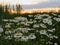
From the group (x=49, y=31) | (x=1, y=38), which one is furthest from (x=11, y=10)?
(x=1, y=38)

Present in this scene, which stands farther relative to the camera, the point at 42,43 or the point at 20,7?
the point at 20,7

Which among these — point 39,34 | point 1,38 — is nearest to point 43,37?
point 39,34

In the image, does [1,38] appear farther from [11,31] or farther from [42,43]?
[42,43]

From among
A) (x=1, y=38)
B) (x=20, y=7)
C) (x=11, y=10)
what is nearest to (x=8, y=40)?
(x=1, y=38)

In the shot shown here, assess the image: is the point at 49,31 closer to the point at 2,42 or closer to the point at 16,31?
the point at 16,31

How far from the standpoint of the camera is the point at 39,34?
5.23 m

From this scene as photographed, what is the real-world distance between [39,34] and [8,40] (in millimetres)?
795

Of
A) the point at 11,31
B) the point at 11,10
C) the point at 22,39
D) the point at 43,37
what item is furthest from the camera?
the point at 11,10

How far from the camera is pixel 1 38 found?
459 centimetres

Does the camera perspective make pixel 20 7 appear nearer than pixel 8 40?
No

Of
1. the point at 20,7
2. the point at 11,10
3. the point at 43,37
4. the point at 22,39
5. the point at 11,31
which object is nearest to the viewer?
the point at 22,39

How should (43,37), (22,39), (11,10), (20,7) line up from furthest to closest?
(11,10)
(20,7)
(43,37)
(22,39)

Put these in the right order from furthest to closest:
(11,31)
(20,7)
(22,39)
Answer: (20,7) → (11,31) → (22,39)

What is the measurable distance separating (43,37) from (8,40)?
783 millimetres
